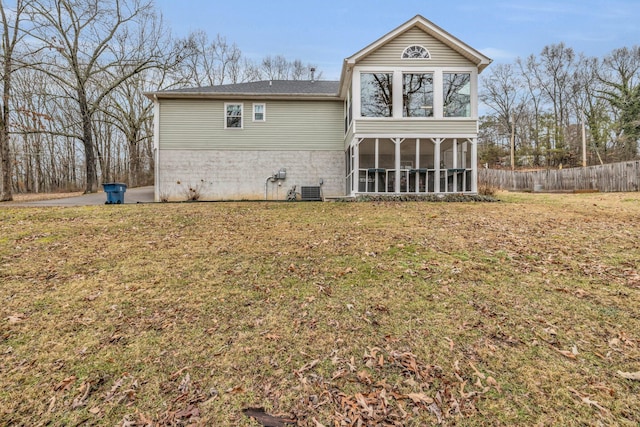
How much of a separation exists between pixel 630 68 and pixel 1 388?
142 ft

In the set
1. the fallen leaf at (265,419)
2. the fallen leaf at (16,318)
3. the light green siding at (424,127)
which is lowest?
the fallen leaf at (265,419)

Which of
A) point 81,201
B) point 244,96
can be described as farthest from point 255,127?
point 81,201

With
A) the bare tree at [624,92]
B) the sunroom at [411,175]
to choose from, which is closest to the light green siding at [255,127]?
the sunroom at [411,175]

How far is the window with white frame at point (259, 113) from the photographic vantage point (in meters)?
14.1

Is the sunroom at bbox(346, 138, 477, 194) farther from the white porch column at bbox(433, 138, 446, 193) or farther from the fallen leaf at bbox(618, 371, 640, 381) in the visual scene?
the fallen leaf at bbox(618, 371, 640, 381)

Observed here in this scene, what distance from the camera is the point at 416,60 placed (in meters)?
11.7

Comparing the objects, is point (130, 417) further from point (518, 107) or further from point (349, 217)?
point (518, 107)

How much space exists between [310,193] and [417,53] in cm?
697

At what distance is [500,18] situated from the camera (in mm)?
19359

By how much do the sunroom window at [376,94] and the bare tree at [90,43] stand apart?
49.2ft

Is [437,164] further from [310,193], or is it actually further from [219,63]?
[219,63]

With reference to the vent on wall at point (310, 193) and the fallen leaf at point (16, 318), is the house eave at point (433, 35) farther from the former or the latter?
the fallen leaf at point (16, 318)

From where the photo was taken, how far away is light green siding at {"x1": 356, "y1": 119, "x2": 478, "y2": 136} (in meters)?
11.6

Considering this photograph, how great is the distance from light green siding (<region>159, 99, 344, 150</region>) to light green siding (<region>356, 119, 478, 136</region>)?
2.92 metres
